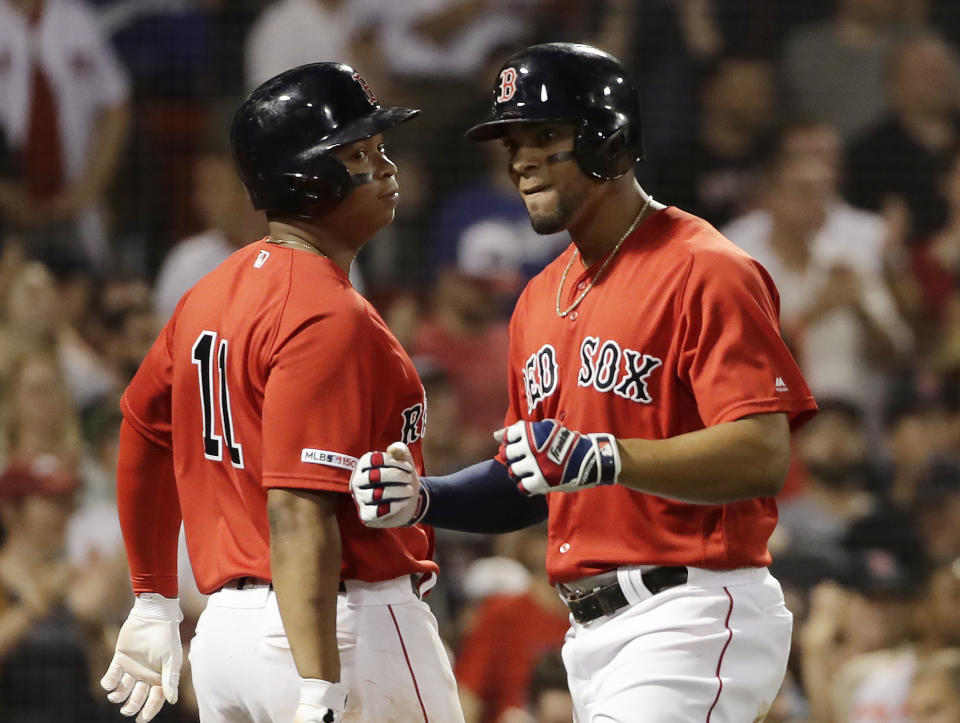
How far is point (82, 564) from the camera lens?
5715mm

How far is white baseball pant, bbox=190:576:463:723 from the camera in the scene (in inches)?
108

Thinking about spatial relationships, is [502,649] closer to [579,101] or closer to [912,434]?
[912,434]

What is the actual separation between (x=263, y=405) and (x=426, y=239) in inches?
186

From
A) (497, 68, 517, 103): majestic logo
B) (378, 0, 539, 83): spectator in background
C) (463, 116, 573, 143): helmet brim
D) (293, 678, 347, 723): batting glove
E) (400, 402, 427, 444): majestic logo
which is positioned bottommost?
(293, 678, 347, 723): batting glove

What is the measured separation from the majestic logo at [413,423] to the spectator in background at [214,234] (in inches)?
140

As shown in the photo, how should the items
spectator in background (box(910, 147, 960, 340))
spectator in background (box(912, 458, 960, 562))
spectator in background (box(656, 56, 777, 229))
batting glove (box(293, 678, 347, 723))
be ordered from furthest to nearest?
spectator in background (box(656, 56, 777, 229))
spectator in background (box(910, 147, 960, 340))
spectator in background (box(912, 458, 960, 562))
batting glove (box(293, 678, 347, 723))

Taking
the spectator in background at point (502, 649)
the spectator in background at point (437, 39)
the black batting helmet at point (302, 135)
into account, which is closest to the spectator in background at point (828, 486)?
the spectator in background at point (502, 649)

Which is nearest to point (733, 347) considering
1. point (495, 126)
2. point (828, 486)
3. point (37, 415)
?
point (495, 126)

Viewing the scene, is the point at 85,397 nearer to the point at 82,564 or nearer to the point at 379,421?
the point at 82,564

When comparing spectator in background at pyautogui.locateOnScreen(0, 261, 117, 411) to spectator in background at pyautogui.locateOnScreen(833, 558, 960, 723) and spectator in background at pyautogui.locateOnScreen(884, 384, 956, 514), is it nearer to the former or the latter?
spectator in background at pyautogui.locateOnScreen(833, 558, 960, 723)

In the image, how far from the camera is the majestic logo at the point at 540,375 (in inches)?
120

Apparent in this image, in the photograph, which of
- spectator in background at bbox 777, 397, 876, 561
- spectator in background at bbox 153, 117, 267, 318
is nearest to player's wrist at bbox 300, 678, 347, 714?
spectator in background at bbox 777, 397, 876, 561

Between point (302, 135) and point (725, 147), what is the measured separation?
496 cm

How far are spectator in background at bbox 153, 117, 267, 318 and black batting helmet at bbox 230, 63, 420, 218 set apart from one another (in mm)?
3469
